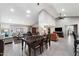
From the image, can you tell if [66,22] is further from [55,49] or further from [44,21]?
[55,49]

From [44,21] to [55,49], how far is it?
70 centimetres

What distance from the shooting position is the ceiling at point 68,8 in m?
2.24

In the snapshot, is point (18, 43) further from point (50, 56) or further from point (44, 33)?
point (50, 56)

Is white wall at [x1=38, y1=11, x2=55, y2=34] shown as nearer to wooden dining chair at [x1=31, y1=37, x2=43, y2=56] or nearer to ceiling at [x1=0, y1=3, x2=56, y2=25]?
ceiling at [x1=0, y1=3, x2=56, y2=25]

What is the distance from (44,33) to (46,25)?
0.20 meters

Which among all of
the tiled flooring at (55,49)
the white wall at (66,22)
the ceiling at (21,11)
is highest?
the ceiling at (21,11)

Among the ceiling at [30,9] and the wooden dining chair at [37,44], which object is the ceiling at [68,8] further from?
the wooden dining chair at [37,44]

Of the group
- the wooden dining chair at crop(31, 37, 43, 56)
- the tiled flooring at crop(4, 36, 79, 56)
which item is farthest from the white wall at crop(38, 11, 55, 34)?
the tiled flooring at crop(4, 36, 79, 56)

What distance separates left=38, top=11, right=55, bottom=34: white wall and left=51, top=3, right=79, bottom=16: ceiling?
0.86 feet

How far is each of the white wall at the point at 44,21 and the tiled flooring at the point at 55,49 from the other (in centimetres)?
44

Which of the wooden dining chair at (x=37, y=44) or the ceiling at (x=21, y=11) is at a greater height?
the ceiling at (x=21, y=11)

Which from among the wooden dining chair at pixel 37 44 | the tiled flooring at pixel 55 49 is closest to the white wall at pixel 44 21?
the wooden dining chair at pixel 37 44

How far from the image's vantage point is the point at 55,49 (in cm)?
229

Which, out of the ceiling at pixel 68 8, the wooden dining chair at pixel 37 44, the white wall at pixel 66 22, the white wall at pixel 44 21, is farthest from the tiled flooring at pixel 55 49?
the ceiling at pixel 68 8
